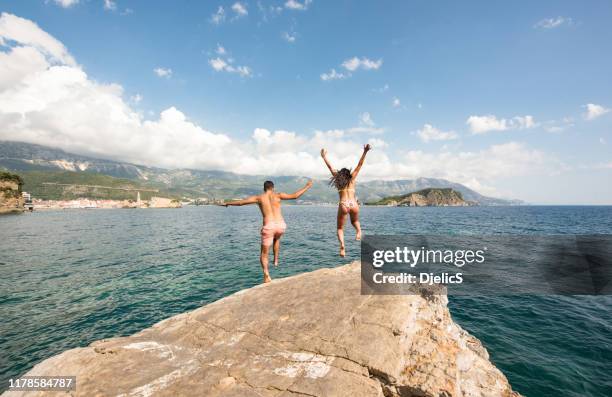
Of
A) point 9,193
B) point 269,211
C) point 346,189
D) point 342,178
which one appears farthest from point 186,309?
point 9,193

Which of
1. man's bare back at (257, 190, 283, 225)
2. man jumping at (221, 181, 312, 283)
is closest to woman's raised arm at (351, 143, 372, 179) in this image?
man jumping at (221, 181, 312, 283)

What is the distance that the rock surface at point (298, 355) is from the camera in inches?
230

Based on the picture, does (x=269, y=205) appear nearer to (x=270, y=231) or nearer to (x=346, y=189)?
(x=270, y=231)

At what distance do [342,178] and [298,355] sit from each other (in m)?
7.06

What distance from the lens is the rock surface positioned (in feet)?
19.2

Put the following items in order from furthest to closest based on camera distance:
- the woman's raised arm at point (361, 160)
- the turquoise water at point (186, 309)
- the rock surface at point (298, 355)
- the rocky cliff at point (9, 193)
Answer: the rocky cliff at point (9, 193), the turquoise water at point (186, 309), the woman's raised arm at point (361, 160), the rock surface at point (298, 355)

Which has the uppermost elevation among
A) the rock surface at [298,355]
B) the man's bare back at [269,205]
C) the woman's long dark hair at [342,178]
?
the woman's long dark hair at [342,178]

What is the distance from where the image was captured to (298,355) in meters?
6.73

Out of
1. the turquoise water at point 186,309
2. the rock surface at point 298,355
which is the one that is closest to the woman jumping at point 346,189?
the rock surface at point 298,355

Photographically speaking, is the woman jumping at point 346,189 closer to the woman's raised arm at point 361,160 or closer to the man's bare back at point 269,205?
the woman's raised arm at point 361,160

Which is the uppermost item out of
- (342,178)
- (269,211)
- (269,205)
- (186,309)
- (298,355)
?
(342,178)

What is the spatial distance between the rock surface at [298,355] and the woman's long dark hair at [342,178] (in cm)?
426

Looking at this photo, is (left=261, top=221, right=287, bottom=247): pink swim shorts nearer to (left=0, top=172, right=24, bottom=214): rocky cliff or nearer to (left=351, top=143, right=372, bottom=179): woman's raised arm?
(left=351, top=143, right=372, bottom=179): woman's raised arm

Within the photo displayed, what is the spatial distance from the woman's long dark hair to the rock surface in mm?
4263
